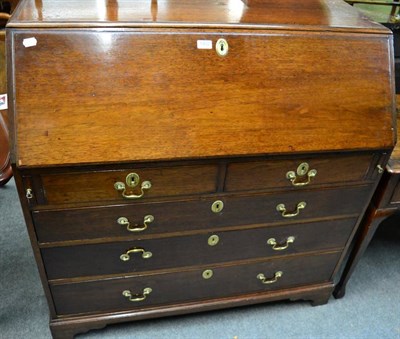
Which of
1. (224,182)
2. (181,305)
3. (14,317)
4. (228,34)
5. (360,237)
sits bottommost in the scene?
(14,317)

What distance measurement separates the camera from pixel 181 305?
4.70ft

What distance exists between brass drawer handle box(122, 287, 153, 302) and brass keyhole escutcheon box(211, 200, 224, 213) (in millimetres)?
418

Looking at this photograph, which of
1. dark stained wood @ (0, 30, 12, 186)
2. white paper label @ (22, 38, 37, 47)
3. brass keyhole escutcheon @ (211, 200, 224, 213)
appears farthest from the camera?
dark stained wood @ (0, 30, 12, 186)

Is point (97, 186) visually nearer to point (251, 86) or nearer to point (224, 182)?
point (224, 182)

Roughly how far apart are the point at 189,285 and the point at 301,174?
0.59m

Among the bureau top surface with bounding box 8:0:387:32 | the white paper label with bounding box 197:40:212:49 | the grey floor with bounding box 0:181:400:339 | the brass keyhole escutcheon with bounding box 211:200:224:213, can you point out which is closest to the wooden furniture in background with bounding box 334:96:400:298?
the grey floor with bounding box 0:181:400:339

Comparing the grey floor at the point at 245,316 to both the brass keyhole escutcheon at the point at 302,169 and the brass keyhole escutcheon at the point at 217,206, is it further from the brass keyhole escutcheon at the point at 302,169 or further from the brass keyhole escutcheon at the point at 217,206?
the brass keyhole escutcheon at the point at 302,169

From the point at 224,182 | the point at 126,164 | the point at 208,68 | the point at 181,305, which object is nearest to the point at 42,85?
the point at 126,164

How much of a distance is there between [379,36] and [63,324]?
1.45 m

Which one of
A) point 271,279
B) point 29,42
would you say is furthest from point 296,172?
point 29,42

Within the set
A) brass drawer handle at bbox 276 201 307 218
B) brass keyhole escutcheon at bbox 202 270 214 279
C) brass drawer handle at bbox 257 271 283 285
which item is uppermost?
brass drawer handle at bbox 276 201 307 218

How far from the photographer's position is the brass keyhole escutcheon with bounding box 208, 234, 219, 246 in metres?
1.23

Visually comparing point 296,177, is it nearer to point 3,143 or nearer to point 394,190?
point 394,190

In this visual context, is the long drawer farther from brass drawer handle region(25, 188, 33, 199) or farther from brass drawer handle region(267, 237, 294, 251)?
brass drawer handle region(267, 237, 294, 251)
